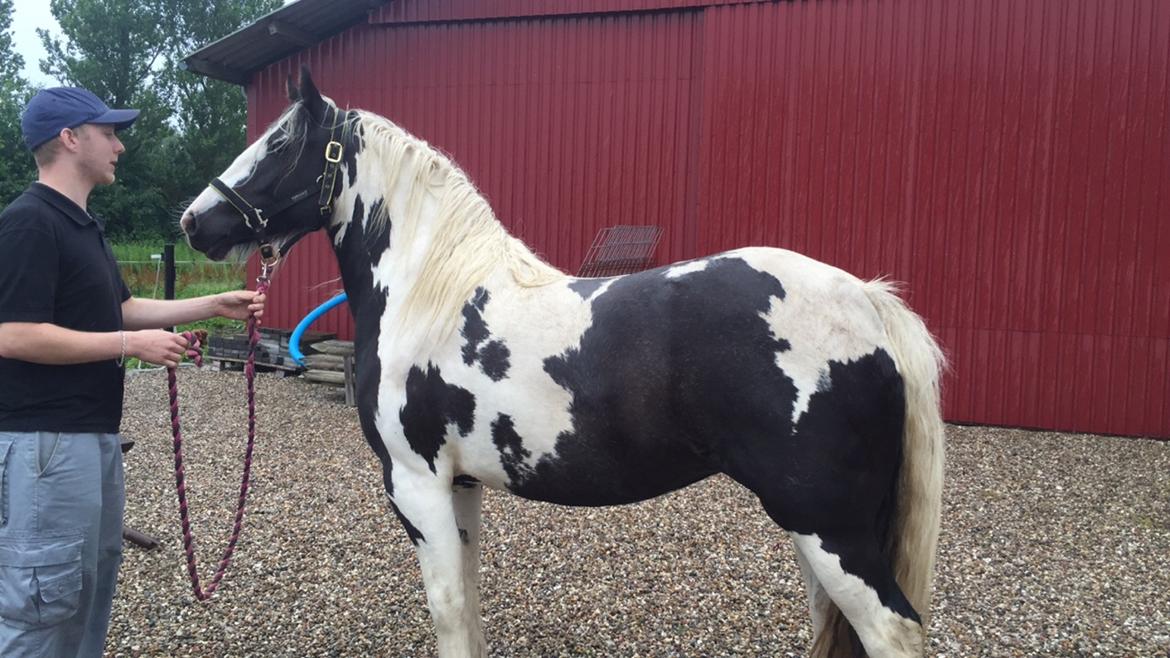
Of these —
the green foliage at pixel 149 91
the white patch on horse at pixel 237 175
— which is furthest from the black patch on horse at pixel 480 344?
the green foliage at pixel 149 91

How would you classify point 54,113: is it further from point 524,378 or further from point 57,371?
point 524,378

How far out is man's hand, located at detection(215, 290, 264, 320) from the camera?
8.97 ft

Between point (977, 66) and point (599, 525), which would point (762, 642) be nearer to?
point (599, 525)

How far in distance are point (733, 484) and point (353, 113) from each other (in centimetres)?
425

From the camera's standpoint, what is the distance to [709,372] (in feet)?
6.98

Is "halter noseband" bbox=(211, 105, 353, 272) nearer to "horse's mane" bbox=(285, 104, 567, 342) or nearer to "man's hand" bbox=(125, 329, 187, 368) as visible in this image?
"horse's mane" bbox=(285, 104, 567, 342)

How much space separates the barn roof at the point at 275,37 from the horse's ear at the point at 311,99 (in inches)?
283

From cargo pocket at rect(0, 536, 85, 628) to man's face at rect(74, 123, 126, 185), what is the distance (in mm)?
1073

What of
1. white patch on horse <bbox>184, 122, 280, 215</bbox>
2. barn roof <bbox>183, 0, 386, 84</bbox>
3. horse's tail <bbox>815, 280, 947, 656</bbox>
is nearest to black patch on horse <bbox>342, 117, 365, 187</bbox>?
white patch on horse <bbox>184, 122, 280, 215</bbox>

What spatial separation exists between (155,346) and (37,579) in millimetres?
709

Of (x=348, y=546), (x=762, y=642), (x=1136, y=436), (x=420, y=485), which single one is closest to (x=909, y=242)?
(x=1136, y=436)

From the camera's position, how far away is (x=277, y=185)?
264cm

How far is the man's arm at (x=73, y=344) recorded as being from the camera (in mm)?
2025

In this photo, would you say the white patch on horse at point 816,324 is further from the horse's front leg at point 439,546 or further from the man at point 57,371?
the man at point 57,371
